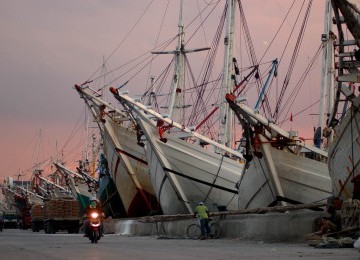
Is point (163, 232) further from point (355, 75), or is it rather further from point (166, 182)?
point (355, 75)

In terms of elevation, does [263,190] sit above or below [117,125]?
below

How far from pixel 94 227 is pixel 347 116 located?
9.19m

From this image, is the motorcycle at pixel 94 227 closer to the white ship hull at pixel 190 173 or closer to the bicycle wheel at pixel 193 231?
the bicycle wheel at pixel 193 231

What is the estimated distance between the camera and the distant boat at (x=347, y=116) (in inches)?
905

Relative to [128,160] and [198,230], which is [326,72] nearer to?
[198,230]

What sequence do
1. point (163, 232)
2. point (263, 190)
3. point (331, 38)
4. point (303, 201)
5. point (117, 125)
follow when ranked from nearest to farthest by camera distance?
1. point (303, 201)
2. point (263, 190)
3. point (163, 232)
4. point (331, 38)
5. point (117, 125)

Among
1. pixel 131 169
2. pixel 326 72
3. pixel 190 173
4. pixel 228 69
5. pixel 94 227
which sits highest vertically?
pixel 228 69

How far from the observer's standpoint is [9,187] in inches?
5591

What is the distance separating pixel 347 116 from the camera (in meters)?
25.5

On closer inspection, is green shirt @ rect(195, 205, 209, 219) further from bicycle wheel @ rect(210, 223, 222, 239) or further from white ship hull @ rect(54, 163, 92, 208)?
white ship hull @ rect(54, 163, 92, 208)

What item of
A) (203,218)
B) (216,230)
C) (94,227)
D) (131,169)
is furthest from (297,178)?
(131,169)

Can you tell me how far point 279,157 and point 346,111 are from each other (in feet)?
25.4

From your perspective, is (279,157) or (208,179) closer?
(279,157)

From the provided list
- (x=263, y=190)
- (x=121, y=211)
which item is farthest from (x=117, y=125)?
(x=263, y=190)
